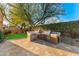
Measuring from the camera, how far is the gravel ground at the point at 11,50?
8.76 feet

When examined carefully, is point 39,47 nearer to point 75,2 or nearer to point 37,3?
point 37,3

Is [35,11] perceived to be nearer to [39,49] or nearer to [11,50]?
[39,49]

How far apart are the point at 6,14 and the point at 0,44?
48 centimetres

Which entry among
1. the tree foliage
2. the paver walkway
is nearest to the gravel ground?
the paver walkway

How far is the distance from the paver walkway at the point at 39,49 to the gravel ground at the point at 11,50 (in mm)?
56

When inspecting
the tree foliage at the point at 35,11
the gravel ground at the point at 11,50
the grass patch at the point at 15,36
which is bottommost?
the gravel ground at the point at 11,50

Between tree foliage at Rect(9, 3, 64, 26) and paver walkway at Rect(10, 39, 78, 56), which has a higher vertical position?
tree foliage at Rect(9, 3, 64, 26)

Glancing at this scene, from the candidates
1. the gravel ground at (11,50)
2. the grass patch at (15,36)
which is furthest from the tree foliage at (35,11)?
the gravel ground at (11,50)

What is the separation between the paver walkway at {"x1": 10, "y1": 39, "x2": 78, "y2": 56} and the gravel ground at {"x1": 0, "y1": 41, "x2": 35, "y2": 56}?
0.06m

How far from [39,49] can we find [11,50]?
437 millimetres

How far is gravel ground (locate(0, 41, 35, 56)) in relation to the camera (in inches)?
105

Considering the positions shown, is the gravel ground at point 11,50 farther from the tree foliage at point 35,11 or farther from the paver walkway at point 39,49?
the tree foliage at point 35,11

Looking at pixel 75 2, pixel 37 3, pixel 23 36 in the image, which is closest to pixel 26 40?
pixel 23 36

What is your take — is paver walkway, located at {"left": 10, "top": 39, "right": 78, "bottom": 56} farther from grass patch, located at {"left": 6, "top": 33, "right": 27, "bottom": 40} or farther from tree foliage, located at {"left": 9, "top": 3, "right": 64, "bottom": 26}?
tree foliage, located at {"left": 9, "top": 3, "right": 64, "bottom": 26}
